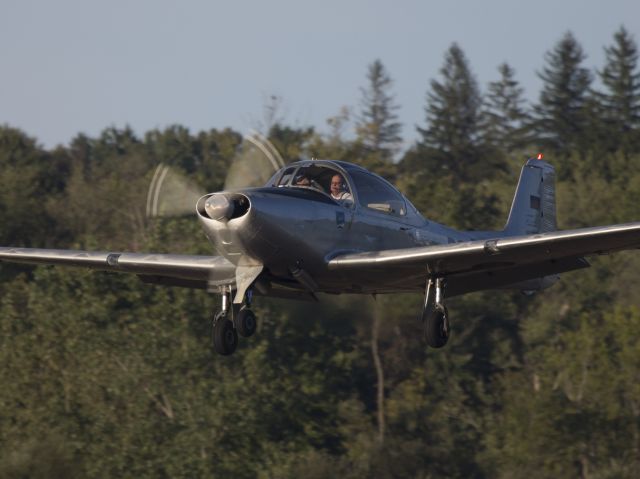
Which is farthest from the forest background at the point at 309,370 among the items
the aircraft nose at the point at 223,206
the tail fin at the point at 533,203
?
the aircraft nose at the point at 223,206

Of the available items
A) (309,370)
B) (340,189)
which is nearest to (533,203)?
(340,189)

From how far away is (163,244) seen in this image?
39.4m

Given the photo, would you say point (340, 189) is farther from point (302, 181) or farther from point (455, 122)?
point (455, 122)

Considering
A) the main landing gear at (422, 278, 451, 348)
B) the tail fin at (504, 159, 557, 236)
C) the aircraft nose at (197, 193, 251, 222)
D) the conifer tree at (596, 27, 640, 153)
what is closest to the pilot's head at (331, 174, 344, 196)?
the aircraft nose at (197, 193, 251, 222)

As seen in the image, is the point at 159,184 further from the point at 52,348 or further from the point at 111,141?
the point at 111,141

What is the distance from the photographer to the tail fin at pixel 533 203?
19.4m

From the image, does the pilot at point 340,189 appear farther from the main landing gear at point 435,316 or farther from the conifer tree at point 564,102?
the conifer tree at point 564,102

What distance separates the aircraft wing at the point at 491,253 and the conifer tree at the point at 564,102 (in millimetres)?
59679

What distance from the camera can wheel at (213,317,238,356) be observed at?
15.3 meters

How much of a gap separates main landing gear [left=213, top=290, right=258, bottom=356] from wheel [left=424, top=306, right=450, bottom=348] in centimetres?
215

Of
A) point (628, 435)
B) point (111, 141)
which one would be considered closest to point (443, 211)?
point (628, 435)

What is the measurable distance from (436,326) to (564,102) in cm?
6765

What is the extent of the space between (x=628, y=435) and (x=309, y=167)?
28.4 m

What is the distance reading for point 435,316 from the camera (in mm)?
15445
